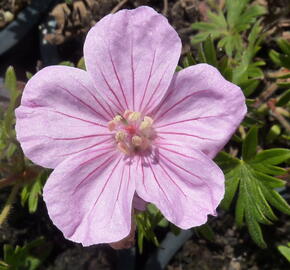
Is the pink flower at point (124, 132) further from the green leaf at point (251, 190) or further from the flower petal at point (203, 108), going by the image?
the green leaf at point (251, 190)

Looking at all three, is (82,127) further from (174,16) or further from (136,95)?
(174,16)

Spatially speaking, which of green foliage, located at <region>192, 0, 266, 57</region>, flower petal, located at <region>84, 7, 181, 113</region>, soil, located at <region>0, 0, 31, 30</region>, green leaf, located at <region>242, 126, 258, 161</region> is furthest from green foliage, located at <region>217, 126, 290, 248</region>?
soil, located at <region>0, 0, 31, 30</region>

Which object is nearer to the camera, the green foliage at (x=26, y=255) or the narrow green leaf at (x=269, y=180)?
the narrow green leaf at (x=269, y=180)

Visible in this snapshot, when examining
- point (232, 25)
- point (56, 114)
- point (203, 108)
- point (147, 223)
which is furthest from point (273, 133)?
point (56, 114)

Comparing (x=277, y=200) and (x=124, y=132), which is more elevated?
(x=124, y=132)

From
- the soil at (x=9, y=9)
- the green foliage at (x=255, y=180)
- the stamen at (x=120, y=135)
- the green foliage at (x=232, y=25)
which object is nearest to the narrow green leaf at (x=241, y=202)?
the green foliage at (x=255, y=180)

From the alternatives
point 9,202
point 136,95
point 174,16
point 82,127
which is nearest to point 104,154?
point 82,127

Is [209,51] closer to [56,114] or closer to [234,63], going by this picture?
[234,63]

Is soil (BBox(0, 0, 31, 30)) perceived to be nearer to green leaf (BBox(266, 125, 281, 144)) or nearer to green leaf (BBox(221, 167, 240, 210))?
green leaf (BBox(266, 125, 281, 144))
